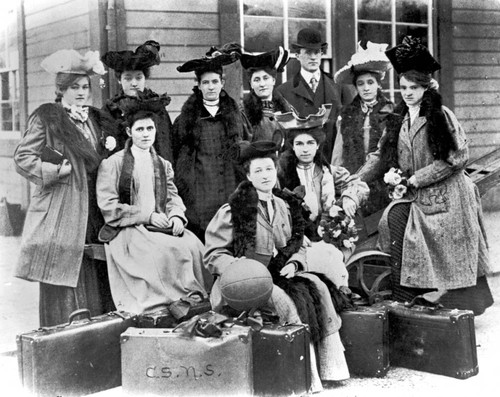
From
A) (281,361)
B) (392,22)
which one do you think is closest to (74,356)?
(281,361)

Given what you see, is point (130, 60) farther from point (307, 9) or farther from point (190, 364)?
point (307, 9)

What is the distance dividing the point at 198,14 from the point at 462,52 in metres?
3.93

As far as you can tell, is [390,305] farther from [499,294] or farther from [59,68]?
[59,68]

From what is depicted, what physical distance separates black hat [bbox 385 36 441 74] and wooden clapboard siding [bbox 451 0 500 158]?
13.0 ft

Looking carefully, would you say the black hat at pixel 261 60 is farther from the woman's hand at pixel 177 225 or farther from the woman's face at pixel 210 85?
the woman's hand at pixel 177 225

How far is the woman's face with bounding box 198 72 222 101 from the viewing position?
538 centimetres

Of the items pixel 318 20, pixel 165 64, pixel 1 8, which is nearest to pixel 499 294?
pixel 318 20

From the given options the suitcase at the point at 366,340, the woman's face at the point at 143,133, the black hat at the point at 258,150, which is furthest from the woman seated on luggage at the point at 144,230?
the suitcase at the point at 366,340

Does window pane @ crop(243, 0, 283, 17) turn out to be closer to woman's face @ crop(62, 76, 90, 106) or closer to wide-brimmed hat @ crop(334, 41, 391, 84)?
wide-brimmed hat @ crop(334, 41, 391, 84)

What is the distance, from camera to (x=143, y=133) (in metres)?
5.01

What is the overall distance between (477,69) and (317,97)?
154 inches

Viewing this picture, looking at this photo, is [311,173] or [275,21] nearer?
[311,173]

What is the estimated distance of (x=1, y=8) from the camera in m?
5.26

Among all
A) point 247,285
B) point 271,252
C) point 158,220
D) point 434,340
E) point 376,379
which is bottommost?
point 376,379
